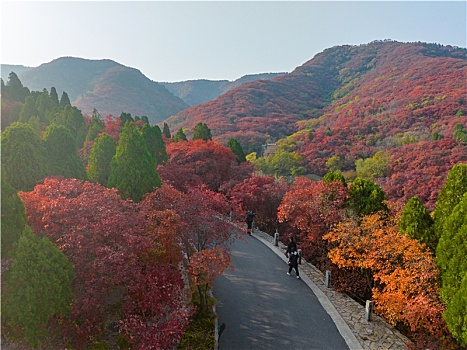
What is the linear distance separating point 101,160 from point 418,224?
1409cm

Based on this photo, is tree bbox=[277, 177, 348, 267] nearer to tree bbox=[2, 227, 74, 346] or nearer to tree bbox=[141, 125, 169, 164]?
tree bbox=[2, 227, 74, 346]

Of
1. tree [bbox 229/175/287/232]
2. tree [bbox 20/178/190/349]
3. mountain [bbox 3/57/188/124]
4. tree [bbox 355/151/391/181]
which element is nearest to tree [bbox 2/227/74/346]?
tree [bbox 20/178/190/349]

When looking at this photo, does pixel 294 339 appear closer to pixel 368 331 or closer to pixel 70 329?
pixel 368 331

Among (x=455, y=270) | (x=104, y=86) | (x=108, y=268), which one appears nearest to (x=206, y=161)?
(x=108, y=268)

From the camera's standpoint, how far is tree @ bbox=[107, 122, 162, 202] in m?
13.1

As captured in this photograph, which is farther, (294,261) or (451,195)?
(294,261)

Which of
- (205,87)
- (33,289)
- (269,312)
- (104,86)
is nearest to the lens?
(33,289)

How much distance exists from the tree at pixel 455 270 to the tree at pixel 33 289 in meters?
8.71

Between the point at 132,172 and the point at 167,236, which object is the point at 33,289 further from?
the point at 132,172

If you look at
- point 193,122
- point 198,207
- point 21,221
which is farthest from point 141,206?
point 193,122

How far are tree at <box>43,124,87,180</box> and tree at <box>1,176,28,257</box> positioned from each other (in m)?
7.29

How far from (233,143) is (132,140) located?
16042 mm

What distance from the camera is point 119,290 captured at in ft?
25.7

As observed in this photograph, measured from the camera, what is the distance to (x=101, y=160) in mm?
15867
